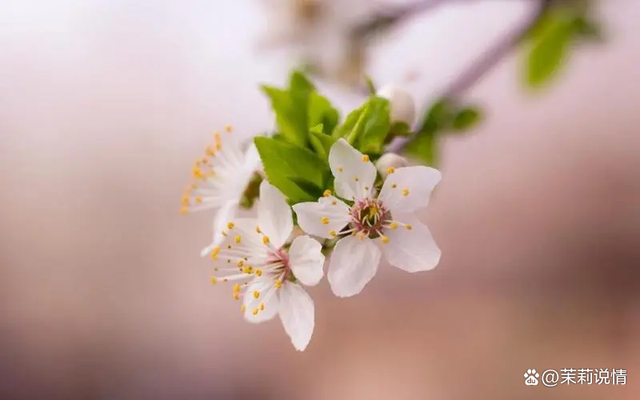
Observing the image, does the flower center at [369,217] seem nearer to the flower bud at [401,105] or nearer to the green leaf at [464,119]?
the flower bud at [401,105]

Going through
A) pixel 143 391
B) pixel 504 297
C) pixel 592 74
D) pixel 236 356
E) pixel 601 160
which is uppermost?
pixel 592 74

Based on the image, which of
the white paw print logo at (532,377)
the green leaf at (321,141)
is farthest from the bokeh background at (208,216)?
the green leaf at (321,141)

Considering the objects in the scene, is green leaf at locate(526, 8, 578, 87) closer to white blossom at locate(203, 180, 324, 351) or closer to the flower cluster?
the flower cluster

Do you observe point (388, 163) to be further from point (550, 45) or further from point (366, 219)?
point (550, 45)

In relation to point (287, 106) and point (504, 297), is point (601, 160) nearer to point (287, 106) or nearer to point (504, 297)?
point (504, 297)

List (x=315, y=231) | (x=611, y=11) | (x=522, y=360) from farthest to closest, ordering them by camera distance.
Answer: (x=611, y=11) → (x=522, y=360) → (x=315, y=231)

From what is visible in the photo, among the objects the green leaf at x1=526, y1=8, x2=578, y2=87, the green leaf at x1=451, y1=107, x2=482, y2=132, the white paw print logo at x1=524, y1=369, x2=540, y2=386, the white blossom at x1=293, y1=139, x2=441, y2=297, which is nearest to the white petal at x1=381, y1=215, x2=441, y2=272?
the white blossom at x1=293, y1=139, x2=441, y2=297

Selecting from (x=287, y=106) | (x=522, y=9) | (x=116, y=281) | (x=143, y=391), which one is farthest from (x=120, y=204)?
(x=522, y=9)
